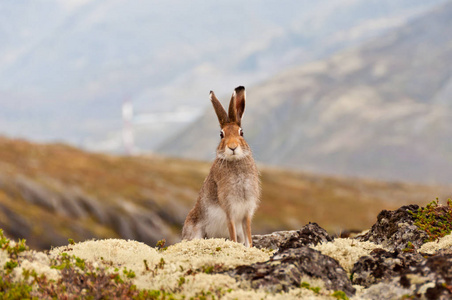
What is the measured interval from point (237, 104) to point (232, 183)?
2.17 meters

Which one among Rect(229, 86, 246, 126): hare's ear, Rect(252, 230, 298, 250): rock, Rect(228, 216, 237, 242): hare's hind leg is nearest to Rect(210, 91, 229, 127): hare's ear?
Rect(229, 86, 246, 126): hare's ear

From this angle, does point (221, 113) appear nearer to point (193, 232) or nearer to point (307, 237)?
point (193, 232)

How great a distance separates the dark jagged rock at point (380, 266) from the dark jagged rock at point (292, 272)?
1.38ft

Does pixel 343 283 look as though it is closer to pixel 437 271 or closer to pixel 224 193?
pixel 437 271

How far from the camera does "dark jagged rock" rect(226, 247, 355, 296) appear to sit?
10.9 metres

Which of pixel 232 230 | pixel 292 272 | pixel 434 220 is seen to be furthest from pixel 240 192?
pixel 292 272

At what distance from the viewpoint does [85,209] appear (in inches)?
4456

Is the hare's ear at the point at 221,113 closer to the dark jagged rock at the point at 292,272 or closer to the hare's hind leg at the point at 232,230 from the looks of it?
the hare's hind leg at the point at 232,230

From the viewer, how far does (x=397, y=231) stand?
15977 millimetres

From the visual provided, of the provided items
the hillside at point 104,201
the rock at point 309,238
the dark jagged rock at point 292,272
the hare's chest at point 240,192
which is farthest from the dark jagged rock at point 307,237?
the hillside at point 104,201

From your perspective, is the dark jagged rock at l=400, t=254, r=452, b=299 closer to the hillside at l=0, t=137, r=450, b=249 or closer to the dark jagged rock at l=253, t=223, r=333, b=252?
the dark jagged rock at l=253, t=223, r=333, b=252

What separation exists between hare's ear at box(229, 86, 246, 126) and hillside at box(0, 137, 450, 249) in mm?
72018

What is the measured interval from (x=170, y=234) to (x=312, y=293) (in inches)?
4023

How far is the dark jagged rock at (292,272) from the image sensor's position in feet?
35.8
